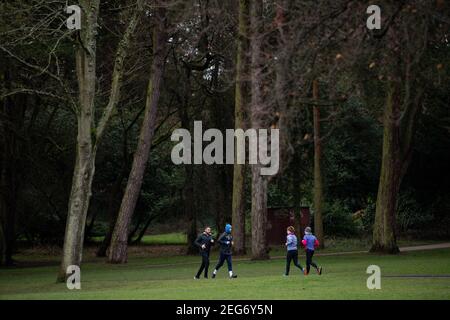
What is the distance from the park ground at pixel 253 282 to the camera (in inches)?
794

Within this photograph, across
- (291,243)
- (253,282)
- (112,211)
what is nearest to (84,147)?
(291,243)

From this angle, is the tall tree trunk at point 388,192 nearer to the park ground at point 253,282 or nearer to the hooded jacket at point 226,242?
the park ground at point 253,282

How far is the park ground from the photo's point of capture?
Answer: 20.2 meters

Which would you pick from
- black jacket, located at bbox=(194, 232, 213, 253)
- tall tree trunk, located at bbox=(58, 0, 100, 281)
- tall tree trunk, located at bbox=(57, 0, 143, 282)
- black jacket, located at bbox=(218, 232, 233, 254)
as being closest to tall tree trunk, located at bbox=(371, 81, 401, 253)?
black jacket, located at bbox=(218, 232, 233, 254)

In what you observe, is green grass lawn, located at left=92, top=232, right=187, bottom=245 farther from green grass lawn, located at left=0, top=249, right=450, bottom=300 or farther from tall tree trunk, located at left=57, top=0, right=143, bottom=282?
tall tree trunk, located at left=57, top=0, right=143, bottom=282

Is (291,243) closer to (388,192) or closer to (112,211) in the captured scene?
(388,192)

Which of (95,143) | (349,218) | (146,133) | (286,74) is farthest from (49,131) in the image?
(286,74)

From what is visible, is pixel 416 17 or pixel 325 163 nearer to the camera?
pixel 416 17

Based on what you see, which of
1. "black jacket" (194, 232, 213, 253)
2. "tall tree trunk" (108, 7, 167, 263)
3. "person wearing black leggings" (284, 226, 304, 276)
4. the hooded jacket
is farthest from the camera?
"tall tree trunk" (108, 7, 167, 263)

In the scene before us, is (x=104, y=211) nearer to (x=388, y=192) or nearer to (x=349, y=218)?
(x=349, y=218)
